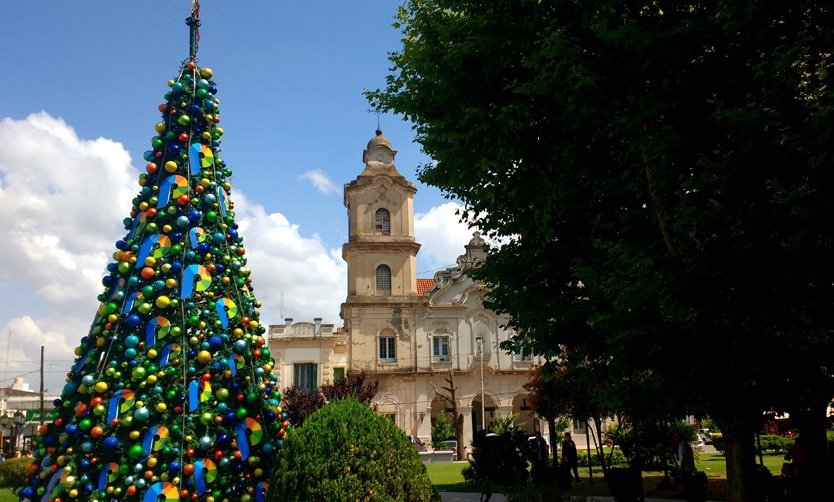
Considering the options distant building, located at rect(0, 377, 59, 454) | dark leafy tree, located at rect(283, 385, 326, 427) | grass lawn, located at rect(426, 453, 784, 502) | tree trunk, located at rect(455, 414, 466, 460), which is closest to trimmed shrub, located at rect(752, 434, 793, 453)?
grass lawn, located at rect(426, 453, 784, 502)

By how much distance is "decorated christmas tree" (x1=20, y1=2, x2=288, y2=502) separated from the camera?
298 inches

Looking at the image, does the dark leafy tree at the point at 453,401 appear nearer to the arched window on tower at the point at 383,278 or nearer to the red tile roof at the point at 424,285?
the red tile roof at the point at 424,285

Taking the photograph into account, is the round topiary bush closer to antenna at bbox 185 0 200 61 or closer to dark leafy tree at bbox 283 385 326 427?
antenna at bbox 185 0 200 61

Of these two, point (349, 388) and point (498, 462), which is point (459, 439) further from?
point (498, 462)

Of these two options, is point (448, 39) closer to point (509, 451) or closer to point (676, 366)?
point (676, 366)

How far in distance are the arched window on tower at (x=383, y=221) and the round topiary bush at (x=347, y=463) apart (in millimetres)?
31627

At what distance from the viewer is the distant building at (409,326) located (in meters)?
37.4

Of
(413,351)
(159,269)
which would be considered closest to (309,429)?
(159,269)

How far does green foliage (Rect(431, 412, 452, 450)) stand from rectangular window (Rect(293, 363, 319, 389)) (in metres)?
7.28

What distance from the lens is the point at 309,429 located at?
→ 7.14 meters

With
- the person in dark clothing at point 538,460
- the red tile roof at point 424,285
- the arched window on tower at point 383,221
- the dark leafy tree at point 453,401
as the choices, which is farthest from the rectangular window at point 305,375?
the person in dark clothing at point 538,460

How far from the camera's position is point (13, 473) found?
67.7 ft

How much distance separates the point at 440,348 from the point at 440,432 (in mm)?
5138

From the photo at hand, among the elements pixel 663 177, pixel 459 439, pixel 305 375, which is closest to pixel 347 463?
pixel 663 177
